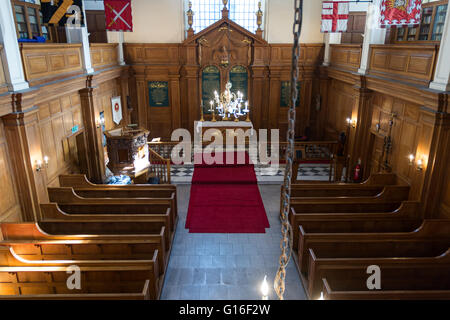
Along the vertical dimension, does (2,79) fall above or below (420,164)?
above

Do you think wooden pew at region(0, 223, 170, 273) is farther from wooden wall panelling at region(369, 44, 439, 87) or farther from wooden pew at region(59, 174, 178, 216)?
wooden wall panelling at region(369, 44, 439, 87)

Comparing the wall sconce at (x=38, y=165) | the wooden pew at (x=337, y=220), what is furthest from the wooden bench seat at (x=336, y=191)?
the wall sconce at (x=38, y=165)

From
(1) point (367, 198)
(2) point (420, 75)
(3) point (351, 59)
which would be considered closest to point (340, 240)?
(1) point (367, 198)

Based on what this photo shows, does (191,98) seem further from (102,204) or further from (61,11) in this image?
(102,204)

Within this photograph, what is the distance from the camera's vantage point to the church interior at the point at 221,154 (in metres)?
6.38

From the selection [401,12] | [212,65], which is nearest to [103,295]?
[401,12]

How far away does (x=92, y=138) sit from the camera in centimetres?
1208

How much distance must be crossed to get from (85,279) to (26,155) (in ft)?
11.9

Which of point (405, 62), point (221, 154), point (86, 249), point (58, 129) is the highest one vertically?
point (405, 62)

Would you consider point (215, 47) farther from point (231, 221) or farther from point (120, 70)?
point (231, 221)
